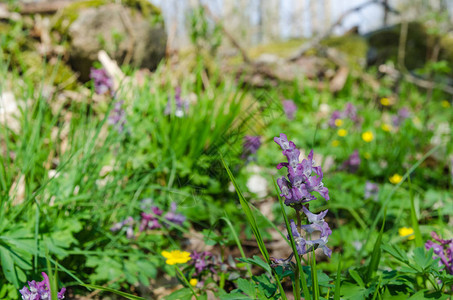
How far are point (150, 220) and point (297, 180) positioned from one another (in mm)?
967

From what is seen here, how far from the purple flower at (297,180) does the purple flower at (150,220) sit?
90 centimetres

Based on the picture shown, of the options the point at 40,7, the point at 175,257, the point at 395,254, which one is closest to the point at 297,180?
the point at 395,254

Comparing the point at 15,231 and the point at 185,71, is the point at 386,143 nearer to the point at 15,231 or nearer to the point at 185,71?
the point at 185,71

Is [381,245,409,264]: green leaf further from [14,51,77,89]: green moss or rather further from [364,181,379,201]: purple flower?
[14,51,77,89]: green moss

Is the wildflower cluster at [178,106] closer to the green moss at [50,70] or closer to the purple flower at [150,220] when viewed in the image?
the purple flower at [150,220]

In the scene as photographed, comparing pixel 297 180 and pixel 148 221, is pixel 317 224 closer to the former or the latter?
pixel 297 180

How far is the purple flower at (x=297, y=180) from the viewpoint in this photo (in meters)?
0.74

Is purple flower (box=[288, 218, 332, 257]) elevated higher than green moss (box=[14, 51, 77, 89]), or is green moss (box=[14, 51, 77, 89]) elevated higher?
green moss (box=[14, 51, 77, 89])

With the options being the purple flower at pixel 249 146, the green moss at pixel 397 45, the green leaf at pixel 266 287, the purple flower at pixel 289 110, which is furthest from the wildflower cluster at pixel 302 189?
the green moss at pixel 397 45

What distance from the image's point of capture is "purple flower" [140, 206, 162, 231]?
1513 mm

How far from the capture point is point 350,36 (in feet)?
27.1

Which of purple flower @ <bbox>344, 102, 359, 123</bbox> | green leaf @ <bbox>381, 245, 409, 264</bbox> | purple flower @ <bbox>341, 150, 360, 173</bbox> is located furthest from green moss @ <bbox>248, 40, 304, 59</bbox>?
green leaf @ <bbox>381, 245, 409, 264</bbox>

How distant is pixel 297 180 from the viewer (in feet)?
2.46

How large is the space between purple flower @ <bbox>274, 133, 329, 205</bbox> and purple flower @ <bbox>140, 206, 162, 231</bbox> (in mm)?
898
